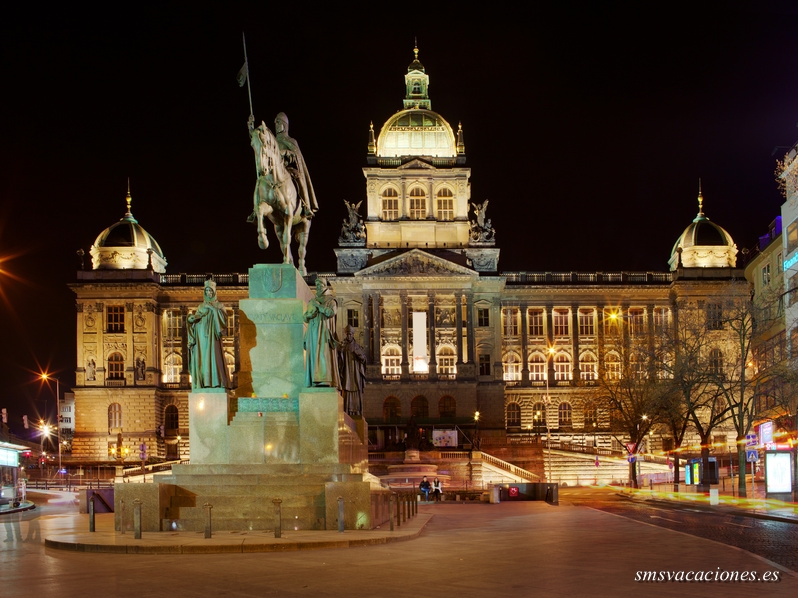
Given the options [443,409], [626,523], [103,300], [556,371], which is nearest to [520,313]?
[556,371]

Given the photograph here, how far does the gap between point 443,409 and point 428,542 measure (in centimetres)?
7448

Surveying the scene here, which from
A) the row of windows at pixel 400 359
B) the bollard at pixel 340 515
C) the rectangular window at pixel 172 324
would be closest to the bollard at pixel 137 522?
the bollard at pixel 340 515

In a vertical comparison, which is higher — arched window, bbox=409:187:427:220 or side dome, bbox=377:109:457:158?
side dome, bbox=377:109:457:158

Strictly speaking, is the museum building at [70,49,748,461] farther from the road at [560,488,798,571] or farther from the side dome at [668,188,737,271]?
the road at [560,488,798,571]

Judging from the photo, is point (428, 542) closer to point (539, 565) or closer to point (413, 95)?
point (539, 565)

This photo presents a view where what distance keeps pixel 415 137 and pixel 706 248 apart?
3002 centimetres

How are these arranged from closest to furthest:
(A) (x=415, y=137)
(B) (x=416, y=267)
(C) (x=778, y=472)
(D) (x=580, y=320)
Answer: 1. (C) (x=778, y=472)
2. (B) (x=416, y=267)
3. (D) (x=580, y=320)
4. (A) (x=415, y=137)

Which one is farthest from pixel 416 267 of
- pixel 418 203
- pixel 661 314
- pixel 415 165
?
pixel 661 314

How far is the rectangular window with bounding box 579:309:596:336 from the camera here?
102938 mm

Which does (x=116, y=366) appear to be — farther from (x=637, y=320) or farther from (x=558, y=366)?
(x=637, y=320)

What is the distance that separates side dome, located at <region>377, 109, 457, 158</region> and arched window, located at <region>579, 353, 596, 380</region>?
22684 millimetres

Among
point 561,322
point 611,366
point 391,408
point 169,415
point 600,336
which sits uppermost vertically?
point 561,322

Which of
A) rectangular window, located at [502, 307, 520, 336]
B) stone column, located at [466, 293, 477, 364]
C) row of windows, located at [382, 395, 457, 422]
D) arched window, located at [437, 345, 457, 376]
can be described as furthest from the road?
rectangular window, located at [502, 307, 520, 336]

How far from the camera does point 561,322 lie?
103 metres
